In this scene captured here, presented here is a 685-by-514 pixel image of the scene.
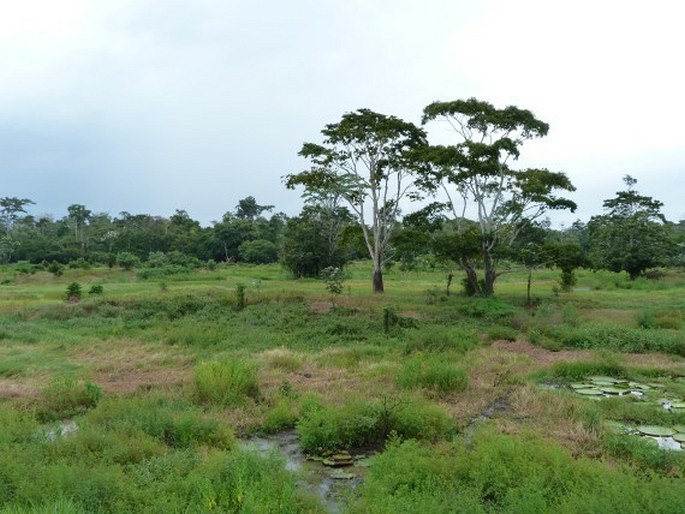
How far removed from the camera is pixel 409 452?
25.8 feet

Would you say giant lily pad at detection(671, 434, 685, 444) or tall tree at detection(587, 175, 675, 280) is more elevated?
tall tree at detection(587, 175, 675, 280)

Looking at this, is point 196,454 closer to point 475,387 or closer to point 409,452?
point 409,452

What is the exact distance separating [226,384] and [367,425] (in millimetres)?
3435

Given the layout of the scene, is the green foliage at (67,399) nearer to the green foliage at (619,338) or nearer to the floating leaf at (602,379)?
the floating leaf at (602,379)

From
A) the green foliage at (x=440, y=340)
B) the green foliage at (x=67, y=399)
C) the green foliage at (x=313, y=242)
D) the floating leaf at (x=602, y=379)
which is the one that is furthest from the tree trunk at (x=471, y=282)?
the green foliage at (x=67, y=399)

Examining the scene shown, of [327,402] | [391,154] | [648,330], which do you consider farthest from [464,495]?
[391,154]

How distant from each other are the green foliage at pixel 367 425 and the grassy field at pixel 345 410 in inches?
1.1

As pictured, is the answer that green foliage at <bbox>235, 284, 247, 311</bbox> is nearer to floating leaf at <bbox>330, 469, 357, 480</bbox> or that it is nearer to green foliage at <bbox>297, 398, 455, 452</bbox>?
green foliage at <bbox>297, 398, 455, 452</bbox>

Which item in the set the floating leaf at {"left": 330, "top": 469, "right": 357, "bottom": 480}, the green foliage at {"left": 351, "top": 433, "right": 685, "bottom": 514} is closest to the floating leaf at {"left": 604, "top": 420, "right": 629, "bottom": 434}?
the green foliage at {"left": 351, "top": 433, "right": 685, "bottom": 514}

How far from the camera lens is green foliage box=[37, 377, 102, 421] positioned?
10.4m

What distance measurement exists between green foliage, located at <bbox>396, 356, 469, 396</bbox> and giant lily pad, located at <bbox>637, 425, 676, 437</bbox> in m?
3.52

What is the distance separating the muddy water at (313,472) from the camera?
7154 mm

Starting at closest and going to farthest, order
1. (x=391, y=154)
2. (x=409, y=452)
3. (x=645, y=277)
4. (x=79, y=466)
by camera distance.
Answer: (x=79, y=466) → (x=409, y=452) → (x=391, y=154) → (x=645, y=277)

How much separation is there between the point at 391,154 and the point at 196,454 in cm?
2333
